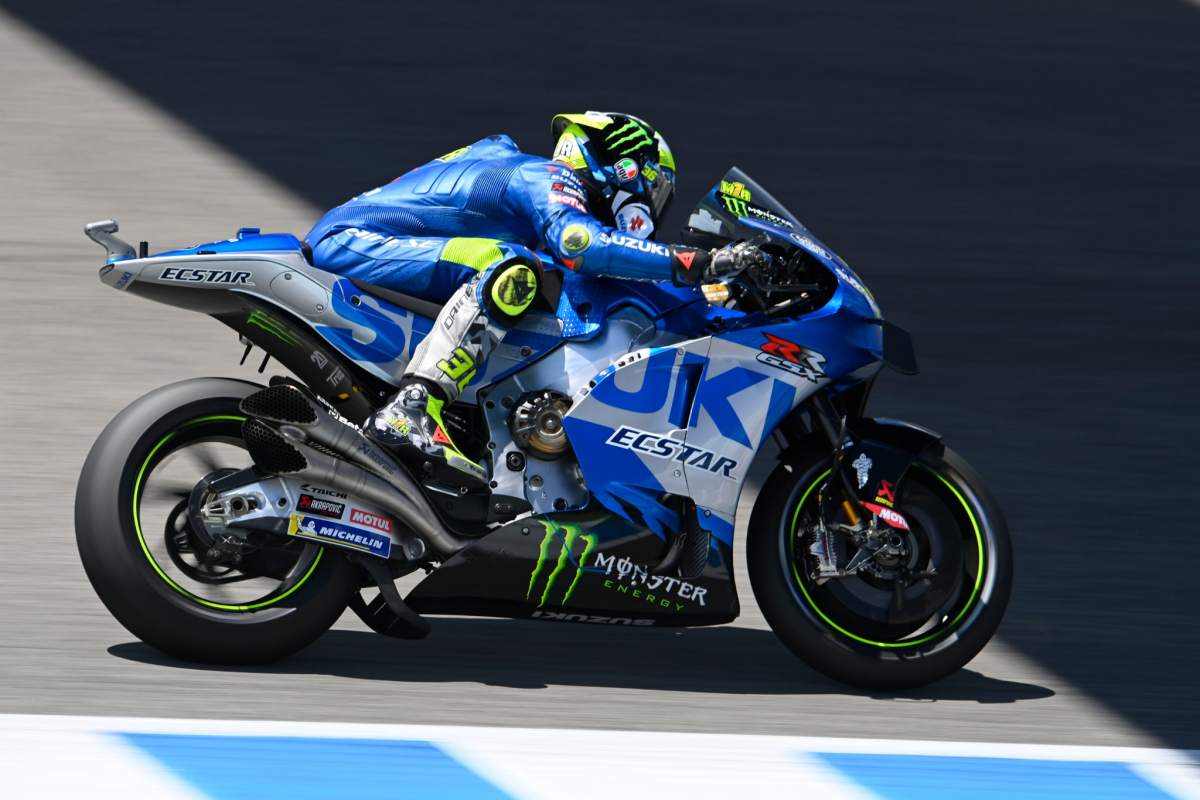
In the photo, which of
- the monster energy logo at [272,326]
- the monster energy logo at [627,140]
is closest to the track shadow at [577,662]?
the monster energy logo at [272,326]

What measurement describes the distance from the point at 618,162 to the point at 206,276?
1.25m

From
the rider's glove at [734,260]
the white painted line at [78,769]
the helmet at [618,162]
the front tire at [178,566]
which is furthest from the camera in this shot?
the helmet at [618,162]

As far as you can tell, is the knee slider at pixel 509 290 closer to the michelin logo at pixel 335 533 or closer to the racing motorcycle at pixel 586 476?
the racing motorcycle at pixel 586 476

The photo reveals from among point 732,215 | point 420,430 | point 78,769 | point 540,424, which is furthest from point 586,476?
point 78,769

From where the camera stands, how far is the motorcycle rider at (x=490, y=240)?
5.51 metres

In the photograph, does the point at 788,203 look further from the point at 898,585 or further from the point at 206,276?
the point at 206,276

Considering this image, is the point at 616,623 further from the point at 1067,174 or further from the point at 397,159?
the point at 1067,174

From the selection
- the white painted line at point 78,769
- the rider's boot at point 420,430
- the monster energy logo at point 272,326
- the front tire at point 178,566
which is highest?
the monster energy logo at point 272,326

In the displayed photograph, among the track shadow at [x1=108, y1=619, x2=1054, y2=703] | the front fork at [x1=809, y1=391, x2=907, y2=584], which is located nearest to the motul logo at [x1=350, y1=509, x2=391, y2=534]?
the track shadow at [x1=108, y1=619, x2=1054, y2=703]

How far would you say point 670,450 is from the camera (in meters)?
5.65

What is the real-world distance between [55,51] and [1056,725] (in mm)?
9386

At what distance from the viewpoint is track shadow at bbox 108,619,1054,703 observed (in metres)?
5.64

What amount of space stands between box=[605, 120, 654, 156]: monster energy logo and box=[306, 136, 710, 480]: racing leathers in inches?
6.8

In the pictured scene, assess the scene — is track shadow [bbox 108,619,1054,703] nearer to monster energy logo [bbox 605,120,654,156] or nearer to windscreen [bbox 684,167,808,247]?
windscreen [bbox 684,167,808,247]
